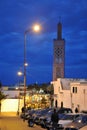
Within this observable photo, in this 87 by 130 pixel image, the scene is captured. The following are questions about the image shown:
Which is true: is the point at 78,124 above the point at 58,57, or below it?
below

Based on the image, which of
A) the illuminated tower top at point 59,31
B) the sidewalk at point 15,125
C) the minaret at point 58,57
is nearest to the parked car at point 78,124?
the sidewalk at point 15,125

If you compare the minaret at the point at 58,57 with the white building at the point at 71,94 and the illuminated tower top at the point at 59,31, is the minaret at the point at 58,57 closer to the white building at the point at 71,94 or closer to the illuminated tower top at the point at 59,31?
the illuminated tower top at the point at 59,31

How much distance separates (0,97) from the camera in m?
76.2

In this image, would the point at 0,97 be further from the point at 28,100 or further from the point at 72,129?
the point at 72,129

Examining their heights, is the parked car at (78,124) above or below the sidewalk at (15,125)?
above

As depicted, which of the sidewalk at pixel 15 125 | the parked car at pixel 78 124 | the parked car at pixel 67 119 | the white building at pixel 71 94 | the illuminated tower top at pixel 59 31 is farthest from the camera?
the illuminated tower top at pixel 59 31

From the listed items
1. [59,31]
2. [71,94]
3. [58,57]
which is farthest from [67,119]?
[59,31]

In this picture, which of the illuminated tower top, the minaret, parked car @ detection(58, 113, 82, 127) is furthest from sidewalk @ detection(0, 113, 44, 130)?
the illuminated tower top

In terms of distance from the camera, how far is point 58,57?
144 meters

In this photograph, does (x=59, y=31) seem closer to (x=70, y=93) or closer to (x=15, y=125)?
(x=70, y=93)

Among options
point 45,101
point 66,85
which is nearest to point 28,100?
point 45,101

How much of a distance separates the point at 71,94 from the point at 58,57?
65.0m

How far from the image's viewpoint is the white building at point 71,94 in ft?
240

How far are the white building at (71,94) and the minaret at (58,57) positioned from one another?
42.9 m
